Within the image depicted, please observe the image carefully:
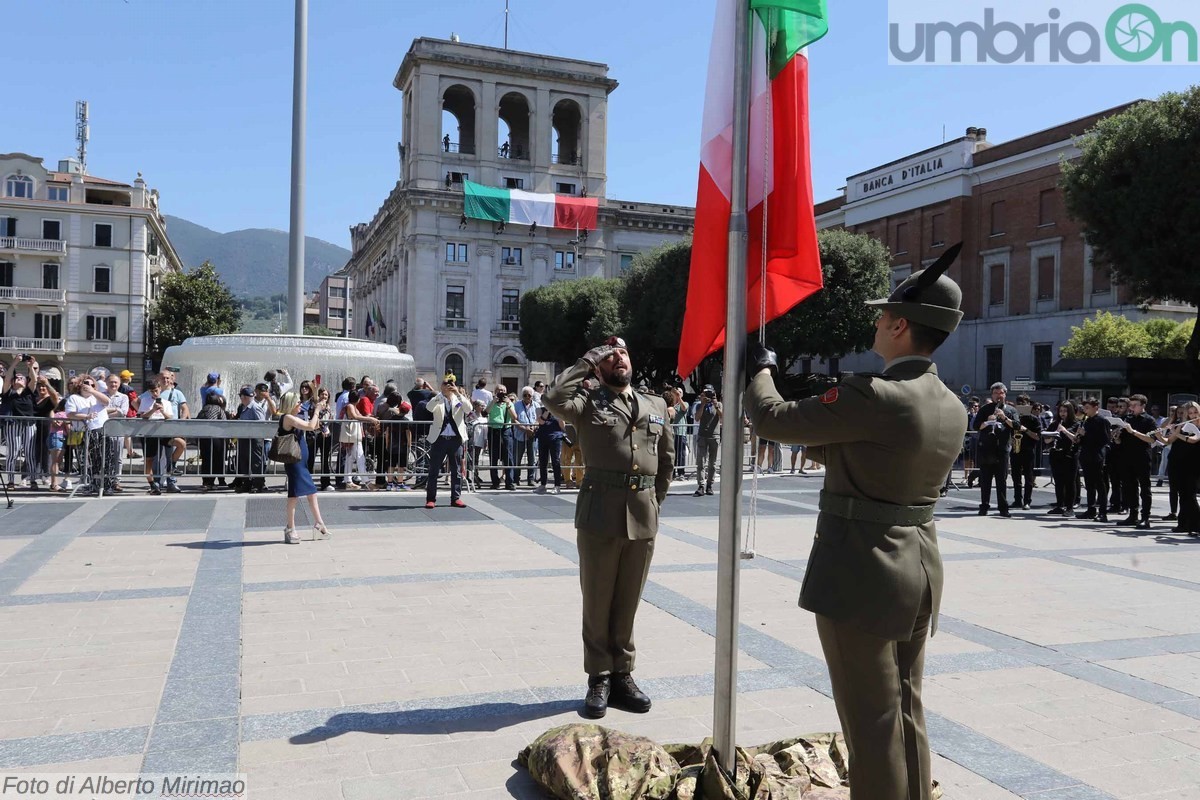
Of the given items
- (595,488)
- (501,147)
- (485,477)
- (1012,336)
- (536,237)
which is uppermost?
(501,147)

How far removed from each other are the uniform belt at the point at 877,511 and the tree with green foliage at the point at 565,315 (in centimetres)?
5220

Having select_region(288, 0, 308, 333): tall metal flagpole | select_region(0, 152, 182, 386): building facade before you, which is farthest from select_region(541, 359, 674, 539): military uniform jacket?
select_region(0, 152, 182, 386): building facade

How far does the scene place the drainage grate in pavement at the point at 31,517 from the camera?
1014 centimetres

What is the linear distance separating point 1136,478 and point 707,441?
21.7 feet

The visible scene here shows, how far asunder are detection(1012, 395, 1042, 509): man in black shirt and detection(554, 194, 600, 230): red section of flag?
5512 centimetres

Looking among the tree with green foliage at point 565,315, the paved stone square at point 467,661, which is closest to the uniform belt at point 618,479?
the paved stone square at point 467,661

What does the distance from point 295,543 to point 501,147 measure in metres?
67.1

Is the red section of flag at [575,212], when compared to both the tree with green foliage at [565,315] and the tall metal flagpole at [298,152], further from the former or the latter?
the tall metal flagpole at [298,152]

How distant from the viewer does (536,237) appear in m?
69.2

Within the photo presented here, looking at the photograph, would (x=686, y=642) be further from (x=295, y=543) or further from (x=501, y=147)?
(x=501, y=147)

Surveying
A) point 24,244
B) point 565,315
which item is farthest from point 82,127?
point 565,315

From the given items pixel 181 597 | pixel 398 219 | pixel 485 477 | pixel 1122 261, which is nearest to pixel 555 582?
pixel 181 597

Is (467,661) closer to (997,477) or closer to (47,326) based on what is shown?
(997,477)

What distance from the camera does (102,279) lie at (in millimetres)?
66312
